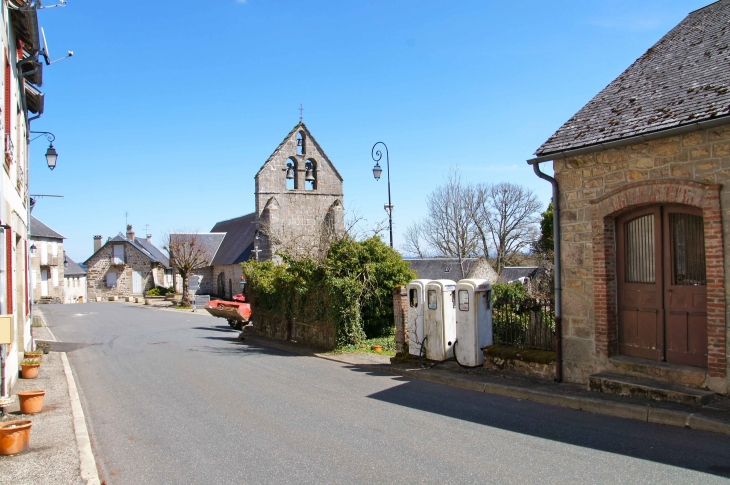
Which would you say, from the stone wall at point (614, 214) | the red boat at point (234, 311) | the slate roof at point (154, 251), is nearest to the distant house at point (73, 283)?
the slate roof at point (154, 251)

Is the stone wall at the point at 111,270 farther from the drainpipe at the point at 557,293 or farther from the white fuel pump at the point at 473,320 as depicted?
the drainpipe at the point at 557,293

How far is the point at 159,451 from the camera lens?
6438 millimetres

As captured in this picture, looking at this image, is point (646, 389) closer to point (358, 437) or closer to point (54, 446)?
point (358, 437)

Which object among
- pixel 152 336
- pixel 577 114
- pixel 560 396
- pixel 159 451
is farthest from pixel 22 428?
pixel 152 336

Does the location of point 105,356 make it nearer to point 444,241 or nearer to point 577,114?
point 577,114

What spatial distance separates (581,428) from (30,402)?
7450 millimetres

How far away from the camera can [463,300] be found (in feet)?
34.4

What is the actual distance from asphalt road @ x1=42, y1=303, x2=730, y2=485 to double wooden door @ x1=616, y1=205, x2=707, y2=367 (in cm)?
162

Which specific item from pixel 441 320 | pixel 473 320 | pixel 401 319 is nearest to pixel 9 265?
pixel 401 319

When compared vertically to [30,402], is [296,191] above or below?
above

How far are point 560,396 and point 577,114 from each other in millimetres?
4898

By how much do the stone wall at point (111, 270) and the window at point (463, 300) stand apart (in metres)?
51.0

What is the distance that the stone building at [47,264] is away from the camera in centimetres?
4722

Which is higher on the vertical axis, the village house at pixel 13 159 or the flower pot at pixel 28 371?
the village house at pixel 13 159
